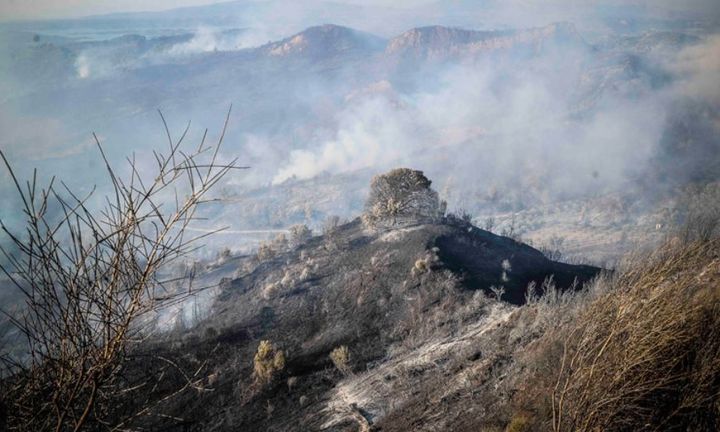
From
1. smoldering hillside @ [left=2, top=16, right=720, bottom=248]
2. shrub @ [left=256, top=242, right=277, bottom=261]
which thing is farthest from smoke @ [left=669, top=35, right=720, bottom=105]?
shrub @ [left=256, top=242, right=277, bottom=261]

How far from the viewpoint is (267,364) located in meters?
19.5

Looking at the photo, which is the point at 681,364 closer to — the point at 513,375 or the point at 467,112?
the point at 513,375

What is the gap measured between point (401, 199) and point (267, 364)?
59.0ft

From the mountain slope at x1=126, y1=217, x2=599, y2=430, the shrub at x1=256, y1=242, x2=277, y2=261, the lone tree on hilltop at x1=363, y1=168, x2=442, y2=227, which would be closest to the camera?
the mountain slope at x1=126, y1=217, x2=599, y2=430

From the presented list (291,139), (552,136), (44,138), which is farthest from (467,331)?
(44,138)

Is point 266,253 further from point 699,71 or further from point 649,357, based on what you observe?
point 699,71

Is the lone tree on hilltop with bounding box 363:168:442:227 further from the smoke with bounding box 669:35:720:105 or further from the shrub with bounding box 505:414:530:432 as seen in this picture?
the smoke with bounding box 669:35:720:105

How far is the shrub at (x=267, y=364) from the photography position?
19.0 meters

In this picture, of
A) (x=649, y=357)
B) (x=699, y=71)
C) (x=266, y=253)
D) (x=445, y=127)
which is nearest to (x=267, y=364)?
(x=649, y=357)

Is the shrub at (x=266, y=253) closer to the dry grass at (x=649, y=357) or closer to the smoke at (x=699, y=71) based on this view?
the dry grass at (x=649, y=357)

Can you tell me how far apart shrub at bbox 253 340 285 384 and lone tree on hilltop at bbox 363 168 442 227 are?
1546 centimetres

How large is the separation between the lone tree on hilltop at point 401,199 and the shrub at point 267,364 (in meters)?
15.5

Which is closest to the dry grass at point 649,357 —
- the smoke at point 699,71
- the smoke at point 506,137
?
the smoke at point 506,137

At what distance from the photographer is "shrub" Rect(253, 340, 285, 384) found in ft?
62.3
